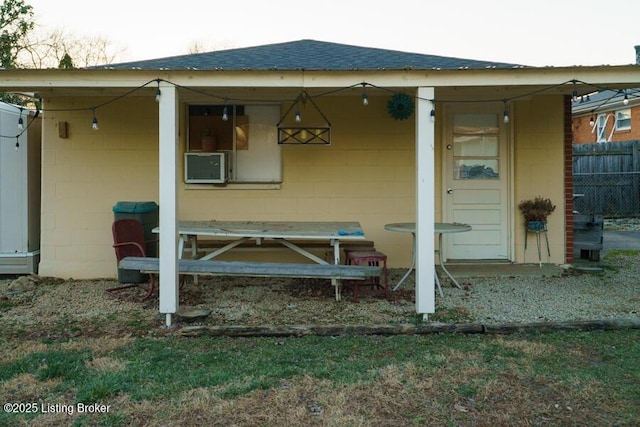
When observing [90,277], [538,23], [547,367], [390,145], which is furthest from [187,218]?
[538,23]

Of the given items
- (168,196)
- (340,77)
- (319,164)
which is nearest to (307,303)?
(168,196)

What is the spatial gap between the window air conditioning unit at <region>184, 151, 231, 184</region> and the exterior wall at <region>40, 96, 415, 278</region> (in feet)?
0.66

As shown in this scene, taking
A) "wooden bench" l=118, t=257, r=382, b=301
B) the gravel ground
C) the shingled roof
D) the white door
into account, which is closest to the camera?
the gravel ground

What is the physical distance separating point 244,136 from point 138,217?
1.82 meters

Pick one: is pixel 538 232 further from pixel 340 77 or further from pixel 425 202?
pixel 340 77

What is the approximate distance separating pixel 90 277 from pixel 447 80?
5.39 m

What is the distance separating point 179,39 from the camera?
26.3 metres

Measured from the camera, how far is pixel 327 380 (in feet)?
11.2

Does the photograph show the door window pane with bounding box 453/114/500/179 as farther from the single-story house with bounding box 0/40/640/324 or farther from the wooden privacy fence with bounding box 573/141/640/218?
the wooden privacy fence with bounding box 573/141/640/218

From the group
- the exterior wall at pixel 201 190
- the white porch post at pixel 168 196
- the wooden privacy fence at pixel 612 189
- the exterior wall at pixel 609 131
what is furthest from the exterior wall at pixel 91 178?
the exterior wall at pixel 609 131

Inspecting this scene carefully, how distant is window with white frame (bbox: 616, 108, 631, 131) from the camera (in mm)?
19406

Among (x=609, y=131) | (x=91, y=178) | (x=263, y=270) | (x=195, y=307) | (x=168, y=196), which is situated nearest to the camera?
(x=168, y=196)

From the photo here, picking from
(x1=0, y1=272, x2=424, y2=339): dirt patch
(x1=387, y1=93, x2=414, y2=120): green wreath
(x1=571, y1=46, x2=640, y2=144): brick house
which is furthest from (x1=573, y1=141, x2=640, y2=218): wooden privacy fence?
(x1=0, y1=272, x2=424, y2=339): dirt patch

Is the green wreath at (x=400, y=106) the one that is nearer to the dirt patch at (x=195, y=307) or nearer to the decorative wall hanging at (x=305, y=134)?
the decorative wall hanging at (x=305, y=134)
